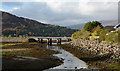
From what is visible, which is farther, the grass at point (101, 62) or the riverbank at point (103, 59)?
the riverbank at point (103, 59)

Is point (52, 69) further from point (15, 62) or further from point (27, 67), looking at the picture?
point (15, 62)

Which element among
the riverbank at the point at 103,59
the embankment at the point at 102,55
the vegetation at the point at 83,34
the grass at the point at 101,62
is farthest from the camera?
the vegetation at the point at 83,34

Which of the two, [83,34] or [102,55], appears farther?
[83,34]

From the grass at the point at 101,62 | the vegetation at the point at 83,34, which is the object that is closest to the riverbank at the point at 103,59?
the grass at the point at 101,62

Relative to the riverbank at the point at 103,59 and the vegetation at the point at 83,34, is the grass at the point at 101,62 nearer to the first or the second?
the riverbank at the point at 103,59

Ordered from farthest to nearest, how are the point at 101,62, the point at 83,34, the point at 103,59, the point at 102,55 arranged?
the point at 83,34
the point at 102,55
the point at 103,59
the point at 101,62

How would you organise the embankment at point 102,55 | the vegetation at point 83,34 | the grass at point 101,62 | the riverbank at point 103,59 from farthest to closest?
the vegetation at point 83,34
the embankment at point 102,55
the riverbank at point 103,59
the grass at point 101,62

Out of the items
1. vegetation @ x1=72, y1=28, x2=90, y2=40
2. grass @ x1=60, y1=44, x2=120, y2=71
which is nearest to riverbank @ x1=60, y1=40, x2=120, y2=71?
grass @ x1=60, y1=44, x2=120, y2=71

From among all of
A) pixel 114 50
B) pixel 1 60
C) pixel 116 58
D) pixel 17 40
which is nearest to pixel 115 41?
pixel 114 50

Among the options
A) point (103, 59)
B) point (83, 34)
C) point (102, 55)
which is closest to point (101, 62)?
point (103, 59)

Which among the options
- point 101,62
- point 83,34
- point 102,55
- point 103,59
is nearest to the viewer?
point 101,62

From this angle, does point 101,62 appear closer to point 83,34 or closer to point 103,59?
point 103,59

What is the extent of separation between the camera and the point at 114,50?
30.7 m

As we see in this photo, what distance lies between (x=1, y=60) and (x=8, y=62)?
119 centimetres
